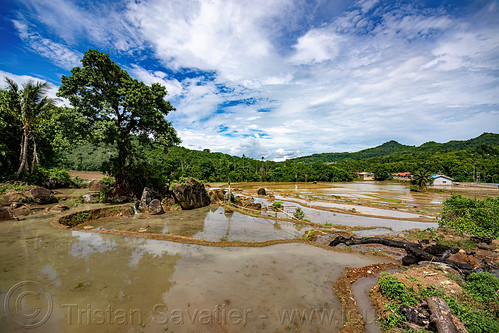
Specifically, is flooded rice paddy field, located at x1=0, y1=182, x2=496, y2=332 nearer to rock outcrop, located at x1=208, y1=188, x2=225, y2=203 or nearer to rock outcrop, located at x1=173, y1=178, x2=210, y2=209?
rock outcrop, located at x1=173, y1=178, x2=210, y2=209

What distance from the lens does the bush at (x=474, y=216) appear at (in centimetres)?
1202

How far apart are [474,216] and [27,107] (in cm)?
4066

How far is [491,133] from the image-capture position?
160750 millimetres

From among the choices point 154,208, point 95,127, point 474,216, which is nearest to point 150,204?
point 154,208

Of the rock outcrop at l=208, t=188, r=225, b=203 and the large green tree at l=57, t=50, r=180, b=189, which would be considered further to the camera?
the rock outcrop at l=208, t=188, r=225, b=203

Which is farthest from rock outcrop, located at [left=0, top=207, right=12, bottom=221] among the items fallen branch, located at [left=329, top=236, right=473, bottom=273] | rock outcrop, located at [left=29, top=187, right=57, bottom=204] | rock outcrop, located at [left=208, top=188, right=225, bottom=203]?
fallen branch, located at [left=329, top=236, right=473, bottom=273]

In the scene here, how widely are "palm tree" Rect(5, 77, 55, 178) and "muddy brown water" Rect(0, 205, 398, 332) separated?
46.0ft

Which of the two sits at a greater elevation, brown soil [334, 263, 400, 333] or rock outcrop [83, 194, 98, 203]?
rock outcrop [83, 194, 98, 203]

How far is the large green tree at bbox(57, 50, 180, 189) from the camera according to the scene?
1605 centimetres

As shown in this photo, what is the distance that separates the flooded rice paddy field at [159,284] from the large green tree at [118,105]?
771 centimetres

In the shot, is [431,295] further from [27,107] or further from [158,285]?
[27,107]

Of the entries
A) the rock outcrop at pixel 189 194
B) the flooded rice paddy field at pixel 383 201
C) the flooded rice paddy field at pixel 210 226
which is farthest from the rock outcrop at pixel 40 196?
the flooded rice paddy field at pixel 383 201

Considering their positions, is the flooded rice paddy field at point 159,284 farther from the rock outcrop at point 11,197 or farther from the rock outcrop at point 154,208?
the rock outcrop at point 154,208

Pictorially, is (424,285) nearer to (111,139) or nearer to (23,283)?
(23,283)
